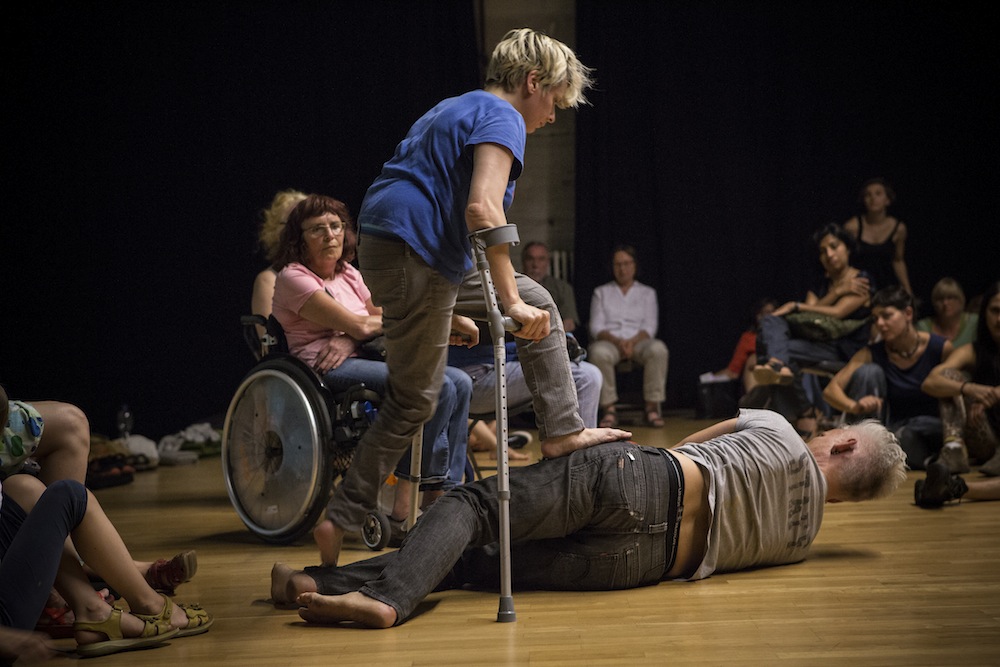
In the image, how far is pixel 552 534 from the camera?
2.28 metres

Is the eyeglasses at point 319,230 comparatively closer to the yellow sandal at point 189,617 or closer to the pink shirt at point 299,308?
the pink shirt at point 299,308

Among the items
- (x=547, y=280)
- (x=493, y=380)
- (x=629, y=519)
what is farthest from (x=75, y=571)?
(x=547, y=280)

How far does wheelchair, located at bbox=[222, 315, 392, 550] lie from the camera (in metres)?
3.01

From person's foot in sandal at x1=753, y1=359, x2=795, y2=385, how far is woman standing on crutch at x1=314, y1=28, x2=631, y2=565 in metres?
2.86

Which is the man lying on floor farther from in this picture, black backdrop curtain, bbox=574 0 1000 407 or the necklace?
black backdrop curtain, bbox=574 0 1000 407

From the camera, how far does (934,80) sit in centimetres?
728

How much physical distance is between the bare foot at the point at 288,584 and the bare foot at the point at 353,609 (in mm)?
113

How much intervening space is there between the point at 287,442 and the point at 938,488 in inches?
80.3

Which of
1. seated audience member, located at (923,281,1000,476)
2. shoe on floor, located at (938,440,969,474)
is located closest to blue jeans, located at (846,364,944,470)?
seated audience member, located at (923,281,1000,476)

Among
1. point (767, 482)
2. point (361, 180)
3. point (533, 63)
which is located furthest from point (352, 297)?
point (361, 180)

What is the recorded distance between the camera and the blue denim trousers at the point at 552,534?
2.11m

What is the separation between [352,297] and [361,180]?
3904 mm

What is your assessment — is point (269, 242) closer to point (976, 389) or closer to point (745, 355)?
point (976, 389)

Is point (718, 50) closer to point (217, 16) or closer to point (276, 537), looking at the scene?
point (217, 16)
